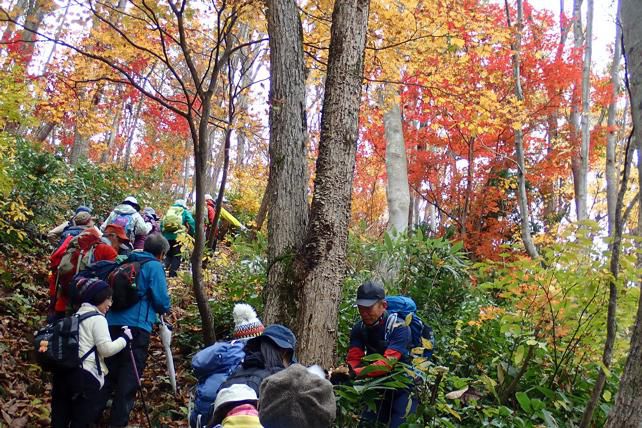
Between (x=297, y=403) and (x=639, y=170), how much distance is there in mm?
1851

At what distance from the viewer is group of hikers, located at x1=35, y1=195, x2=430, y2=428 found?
2059mm

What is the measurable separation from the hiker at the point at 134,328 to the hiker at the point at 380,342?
1.92m

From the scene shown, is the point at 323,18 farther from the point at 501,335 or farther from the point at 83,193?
the point at 83,193

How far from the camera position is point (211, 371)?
311 centimetres

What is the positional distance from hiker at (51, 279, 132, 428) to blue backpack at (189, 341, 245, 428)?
1.04m

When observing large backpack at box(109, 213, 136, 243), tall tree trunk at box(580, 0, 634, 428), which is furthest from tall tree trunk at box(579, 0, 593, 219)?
large backpack at box(109, 213, 136, 243)

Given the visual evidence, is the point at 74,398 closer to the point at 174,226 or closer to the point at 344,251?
the point at 344,251

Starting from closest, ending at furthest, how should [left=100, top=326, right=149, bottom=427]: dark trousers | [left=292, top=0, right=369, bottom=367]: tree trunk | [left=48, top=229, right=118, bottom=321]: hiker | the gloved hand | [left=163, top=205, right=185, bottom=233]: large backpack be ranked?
[left=292, top=0, right=369, bottom=367]: tree trunk, the gloved hand, [left=100, top=326, right=149, bottom=427]: dark trousers, [left=48, top=229, right=118, bottom=321]: hiker, [left=163, top=205, right=185, bottom=233]: large backpack

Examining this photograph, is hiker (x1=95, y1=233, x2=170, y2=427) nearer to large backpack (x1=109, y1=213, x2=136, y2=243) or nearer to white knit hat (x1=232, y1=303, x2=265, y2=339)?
white knit hat (x1=232, y1=303, x2=265, y2=339)

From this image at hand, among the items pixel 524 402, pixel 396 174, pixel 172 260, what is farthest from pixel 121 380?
pixel 396 174

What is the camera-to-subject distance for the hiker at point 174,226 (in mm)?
8094

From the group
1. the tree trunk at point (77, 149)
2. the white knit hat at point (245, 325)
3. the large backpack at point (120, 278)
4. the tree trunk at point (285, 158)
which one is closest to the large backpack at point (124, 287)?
the large backpack at point (120, 278)

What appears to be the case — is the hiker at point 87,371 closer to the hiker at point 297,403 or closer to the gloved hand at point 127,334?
the gloved hand at point 127,334

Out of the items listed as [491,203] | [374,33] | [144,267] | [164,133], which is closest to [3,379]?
[144,267]
